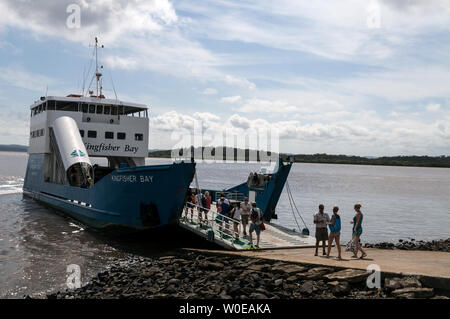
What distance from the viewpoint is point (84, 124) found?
22.4 meters

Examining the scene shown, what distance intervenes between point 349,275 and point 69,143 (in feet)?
50.8

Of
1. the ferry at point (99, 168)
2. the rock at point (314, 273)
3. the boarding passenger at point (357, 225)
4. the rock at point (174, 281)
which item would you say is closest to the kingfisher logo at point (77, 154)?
the ferry at point (99, 168)

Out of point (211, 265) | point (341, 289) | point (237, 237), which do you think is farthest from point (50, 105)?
point (341, 289)

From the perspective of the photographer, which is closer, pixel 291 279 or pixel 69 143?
pixel 291 279

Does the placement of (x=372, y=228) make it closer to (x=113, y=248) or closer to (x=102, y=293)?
(x=113, y=248)

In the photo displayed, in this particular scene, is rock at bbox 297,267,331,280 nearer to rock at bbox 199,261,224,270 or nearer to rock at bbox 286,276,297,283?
rock at bbox 286,276,297,283

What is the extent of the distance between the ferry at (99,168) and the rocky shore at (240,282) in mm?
2946

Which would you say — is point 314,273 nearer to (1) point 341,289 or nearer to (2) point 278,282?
(2) point 278,282

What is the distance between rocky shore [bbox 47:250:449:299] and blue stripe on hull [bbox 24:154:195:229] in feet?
8.53

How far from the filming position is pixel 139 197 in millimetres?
15023

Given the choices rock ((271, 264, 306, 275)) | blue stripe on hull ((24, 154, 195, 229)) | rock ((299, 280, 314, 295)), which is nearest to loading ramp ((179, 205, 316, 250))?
blue stripe on hull ((24, 154, 195, 229))

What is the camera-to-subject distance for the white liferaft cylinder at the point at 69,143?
783 inches

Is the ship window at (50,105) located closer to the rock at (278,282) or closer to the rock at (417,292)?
the rock at (278,282)

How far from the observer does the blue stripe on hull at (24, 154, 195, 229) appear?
14078mm
